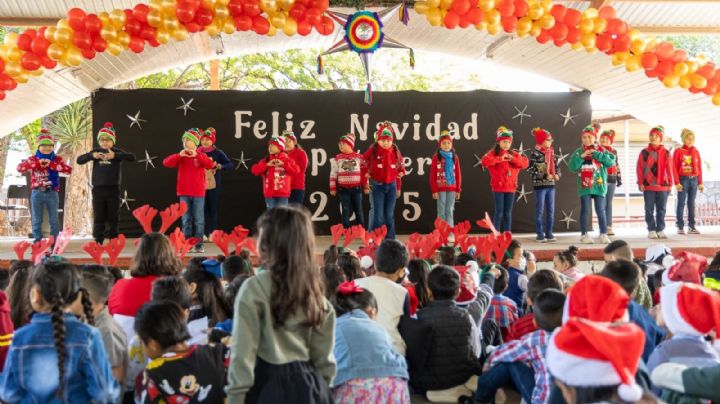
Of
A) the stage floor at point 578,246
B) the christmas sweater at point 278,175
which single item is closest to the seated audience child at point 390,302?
the stage floor at point 578,246

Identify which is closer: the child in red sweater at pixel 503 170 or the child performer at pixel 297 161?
the child in red sweater at pixel 503 170

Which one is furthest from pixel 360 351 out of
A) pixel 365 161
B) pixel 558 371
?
pixel 365 161

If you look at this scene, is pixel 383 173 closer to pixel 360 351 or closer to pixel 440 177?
pixel 440 177

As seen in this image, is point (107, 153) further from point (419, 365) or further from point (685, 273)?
point (685, 273)

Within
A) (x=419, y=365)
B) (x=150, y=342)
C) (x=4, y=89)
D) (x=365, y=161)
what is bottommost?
(x=419, y=365)

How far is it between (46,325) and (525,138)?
351 inches

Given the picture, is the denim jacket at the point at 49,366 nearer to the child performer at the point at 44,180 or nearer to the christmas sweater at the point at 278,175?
the christmas sweater at the point at 278,175

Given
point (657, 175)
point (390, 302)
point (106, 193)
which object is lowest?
point (390, 302)

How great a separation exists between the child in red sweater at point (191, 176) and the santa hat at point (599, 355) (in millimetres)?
6413

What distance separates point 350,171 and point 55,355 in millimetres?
6403

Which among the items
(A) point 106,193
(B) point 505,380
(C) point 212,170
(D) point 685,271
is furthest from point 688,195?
(A) point 106,193

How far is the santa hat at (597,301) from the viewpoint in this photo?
2.18 meters

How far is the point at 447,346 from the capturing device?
352cm

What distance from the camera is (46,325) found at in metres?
2.40
